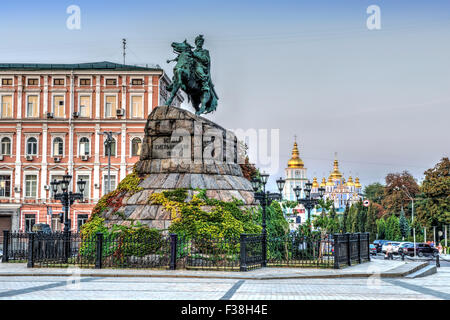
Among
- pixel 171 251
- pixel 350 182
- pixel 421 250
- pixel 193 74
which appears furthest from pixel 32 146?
pixel 350 182

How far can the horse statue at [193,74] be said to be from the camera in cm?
2339

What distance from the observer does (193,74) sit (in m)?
23.8

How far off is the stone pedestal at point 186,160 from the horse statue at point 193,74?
119 cm

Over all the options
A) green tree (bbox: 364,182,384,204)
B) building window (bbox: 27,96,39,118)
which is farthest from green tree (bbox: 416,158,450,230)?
green tree (bbox: 364,182,384,204)

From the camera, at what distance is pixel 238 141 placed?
83.4ft

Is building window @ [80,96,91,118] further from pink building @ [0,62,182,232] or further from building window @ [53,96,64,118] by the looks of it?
building window @ [53,96,64,118]

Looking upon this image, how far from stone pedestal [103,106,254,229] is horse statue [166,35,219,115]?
3.92 feet

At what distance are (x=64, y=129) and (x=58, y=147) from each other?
161cm

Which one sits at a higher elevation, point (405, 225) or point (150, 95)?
point (150, 95)

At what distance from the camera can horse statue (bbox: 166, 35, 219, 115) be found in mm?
23391

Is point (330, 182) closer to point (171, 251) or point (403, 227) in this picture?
point (403, 227)
